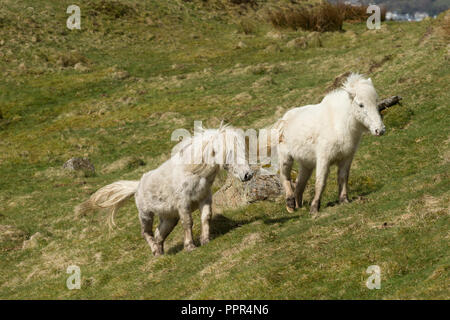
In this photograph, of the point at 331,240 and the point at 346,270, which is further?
the point at 331,240

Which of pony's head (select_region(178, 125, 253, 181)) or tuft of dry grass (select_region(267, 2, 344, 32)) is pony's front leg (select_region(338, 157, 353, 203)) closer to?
pony's head (select_region(178, 125, 253, 181))

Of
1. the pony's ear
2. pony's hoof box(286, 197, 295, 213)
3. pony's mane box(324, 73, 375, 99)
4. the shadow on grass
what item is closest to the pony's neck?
the pony's ear

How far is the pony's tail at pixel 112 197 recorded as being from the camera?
620 inches

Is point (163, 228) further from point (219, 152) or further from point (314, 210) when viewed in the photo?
point (314, 210)

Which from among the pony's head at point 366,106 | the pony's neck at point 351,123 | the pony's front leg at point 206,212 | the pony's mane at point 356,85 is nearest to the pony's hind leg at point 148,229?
the pony's front leg at point 206,212

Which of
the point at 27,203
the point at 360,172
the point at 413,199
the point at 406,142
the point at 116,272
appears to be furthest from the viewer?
the point at 27,203

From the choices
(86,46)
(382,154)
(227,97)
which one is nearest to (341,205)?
(382,154)

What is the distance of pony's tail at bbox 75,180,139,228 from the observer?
15758 millimetres

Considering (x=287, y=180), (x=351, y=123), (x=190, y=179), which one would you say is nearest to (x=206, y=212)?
(x=190, y=179)

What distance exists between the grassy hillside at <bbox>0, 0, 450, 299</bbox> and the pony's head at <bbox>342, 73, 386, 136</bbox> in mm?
1955

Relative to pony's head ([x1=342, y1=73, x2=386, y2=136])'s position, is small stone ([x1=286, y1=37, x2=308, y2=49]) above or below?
below

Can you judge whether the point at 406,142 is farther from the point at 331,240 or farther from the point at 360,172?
the point at 331,240

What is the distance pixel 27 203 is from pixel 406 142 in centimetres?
1697
